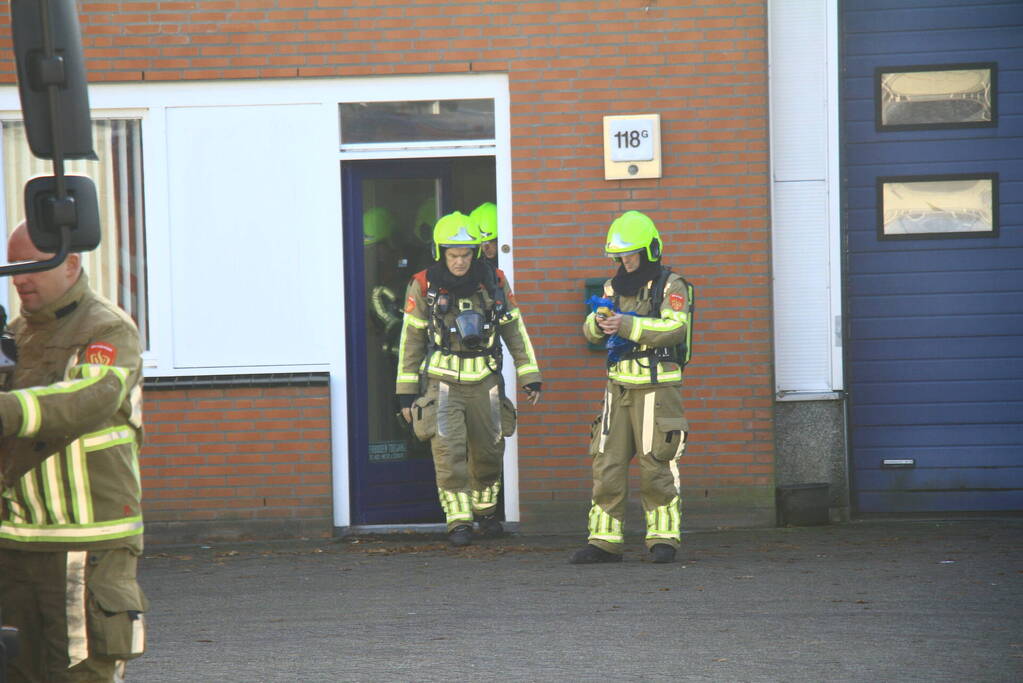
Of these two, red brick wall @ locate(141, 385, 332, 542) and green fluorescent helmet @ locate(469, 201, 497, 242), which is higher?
green fluorescent helmet @ locate(469, 201, 497, 242)

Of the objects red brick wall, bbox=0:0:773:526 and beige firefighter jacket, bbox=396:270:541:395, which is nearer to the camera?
beige firefighter jacket, bbox=396:270:541:395

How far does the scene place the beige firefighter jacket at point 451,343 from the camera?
32.2 ft

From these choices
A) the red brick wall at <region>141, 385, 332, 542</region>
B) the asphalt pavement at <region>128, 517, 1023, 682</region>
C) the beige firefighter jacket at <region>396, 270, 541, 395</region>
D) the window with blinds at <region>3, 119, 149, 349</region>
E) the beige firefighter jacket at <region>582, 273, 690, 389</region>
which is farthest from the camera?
the window with blinds at <region>3, 119, 149, 349</region>

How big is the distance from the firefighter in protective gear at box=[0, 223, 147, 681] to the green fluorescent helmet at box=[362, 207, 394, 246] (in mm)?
6183

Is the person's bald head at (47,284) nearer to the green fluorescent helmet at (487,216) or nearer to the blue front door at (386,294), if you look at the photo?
the green fluorescent helmet at (487,216)

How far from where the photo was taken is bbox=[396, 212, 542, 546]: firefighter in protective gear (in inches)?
384

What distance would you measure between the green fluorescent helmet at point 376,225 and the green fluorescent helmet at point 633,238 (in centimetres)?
249

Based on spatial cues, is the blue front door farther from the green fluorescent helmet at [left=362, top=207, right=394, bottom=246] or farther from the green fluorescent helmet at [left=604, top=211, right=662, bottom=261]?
the green fluorescent helmet at [left=604, top=211, right=662, bottom=261]

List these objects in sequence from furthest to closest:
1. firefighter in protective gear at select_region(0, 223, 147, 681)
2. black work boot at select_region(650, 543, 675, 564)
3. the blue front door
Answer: the blue front door
black work boot at select_region(650, 543, 675, 564)
firefighter in protective gear at select_region(0, 223, 147, 681)

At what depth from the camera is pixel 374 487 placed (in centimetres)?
1074

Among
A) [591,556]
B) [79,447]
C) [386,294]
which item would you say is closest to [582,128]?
[386,294]

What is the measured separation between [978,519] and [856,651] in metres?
4.57

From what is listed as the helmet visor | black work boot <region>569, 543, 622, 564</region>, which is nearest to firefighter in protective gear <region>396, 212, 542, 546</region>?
black work boot <region>569, 543, 622, 564</region>

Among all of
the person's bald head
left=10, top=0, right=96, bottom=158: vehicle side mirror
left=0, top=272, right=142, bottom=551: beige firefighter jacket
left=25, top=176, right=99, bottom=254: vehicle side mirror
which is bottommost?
left=0, top=272, right=142, bottom=551: beige firefighter jacket
